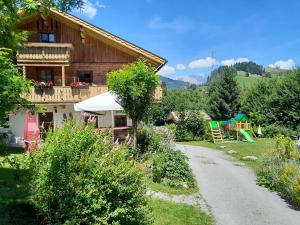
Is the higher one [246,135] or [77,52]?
[77,52]

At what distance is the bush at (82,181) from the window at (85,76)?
66.9ft

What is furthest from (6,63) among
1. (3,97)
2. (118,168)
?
(118,168)

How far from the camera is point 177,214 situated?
966 cm

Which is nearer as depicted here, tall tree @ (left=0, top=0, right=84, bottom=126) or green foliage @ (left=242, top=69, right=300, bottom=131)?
tall tree @ (left=0, top=0, right=84, bottom=126)

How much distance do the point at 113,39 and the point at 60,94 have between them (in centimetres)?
542

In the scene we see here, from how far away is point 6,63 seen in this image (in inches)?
299

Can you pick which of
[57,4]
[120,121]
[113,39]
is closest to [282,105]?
[120,121]

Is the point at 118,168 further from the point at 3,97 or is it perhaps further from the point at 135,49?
the point at 135,49

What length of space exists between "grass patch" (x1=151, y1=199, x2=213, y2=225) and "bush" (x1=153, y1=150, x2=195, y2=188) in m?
2.44

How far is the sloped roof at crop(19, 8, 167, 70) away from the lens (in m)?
25.6

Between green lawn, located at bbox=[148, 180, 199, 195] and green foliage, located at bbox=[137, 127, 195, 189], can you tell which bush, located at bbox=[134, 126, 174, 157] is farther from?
green lawn, located at bbox=[148, 180, 199, 195]

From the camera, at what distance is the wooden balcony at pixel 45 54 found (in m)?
24.0

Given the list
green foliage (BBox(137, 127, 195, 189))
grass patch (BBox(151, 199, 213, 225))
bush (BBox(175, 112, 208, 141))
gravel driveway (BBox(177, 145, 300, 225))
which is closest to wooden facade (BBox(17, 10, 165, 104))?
bush (BBox(175, 112, 208, 141))

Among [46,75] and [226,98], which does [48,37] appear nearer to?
[46,75]
